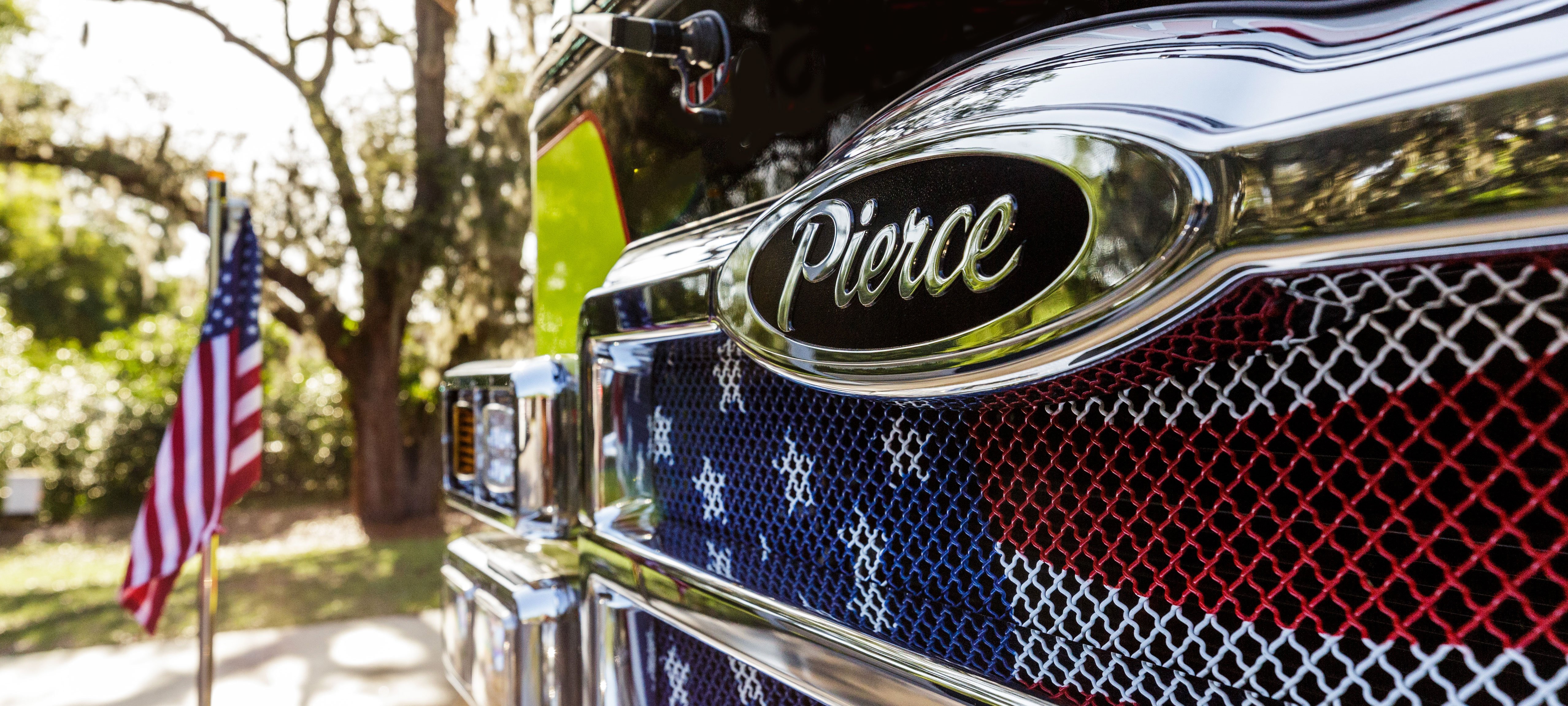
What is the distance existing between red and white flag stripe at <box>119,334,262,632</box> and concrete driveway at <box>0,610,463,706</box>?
Answer: 1704 millimetres

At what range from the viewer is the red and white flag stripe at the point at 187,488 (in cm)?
302

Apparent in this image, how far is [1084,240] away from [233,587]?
27.4ft

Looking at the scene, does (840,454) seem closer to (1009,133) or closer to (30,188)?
(1009,133)

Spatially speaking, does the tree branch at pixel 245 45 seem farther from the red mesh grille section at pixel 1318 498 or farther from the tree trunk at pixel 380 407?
the red mesh grille section at pixel 1318 498

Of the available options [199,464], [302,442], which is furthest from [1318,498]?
[302,442]

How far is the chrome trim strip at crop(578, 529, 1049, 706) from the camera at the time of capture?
85 cm

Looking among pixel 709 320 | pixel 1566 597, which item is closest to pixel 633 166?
pixel 709 320

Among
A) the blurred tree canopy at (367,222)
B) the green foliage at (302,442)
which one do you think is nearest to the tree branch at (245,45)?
the blurred tree canopy at (367,222)

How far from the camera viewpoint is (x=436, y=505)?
1077cm

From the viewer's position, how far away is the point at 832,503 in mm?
1061

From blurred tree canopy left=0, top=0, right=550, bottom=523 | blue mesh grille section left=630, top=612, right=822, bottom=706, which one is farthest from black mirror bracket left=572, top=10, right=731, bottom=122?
blurred tree canopy left=0, top=0, right=550, bottom=523

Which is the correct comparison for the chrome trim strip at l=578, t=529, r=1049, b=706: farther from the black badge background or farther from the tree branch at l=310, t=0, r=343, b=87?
the tree branch at l=310, t=0, r=343, b=87

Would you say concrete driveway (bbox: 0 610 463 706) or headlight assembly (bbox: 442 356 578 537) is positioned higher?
headlight assembly (bbox: 442 356 578 537)

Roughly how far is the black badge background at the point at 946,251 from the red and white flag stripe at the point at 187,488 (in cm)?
278
